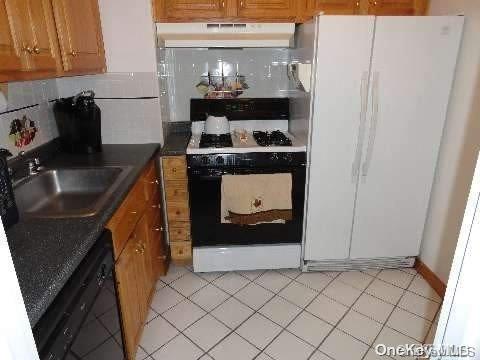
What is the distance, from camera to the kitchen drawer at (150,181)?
76.3 inches

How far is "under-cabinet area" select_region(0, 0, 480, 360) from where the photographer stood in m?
1.78

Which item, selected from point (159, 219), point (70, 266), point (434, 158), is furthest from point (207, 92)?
point (70, 266)

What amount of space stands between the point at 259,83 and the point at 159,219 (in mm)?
1310

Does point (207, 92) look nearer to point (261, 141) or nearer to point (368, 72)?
point (261, 141)

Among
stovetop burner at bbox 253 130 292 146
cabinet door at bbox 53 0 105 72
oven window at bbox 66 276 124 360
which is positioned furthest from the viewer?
stovetop burner at bbox 253 130 292 146

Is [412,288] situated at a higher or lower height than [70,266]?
lower

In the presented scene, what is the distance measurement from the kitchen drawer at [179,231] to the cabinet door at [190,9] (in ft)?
4.47

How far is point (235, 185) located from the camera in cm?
215

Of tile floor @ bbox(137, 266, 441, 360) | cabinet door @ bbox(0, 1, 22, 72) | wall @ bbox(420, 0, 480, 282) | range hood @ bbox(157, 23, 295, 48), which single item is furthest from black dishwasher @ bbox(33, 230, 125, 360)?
wall @ bbox(420, 0, 480, 282)

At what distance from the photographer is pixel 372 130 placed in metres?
2.07

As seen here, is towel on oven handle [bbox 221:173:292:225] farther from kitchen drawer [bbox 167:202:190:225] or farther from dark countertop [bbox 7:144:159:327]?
dark countertop [bbox 7:144:159:327]

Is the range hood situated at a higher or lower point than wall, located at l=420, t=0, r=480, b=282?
higher

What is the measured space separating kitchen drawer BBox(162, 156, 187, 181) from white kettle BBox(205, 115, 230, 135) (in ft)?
1.40

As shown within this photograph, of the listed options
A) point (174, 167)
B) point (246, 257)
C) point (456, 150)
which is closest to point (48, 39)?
point (174, 167)
